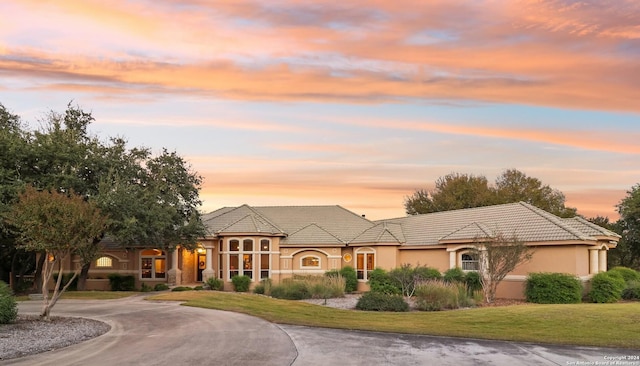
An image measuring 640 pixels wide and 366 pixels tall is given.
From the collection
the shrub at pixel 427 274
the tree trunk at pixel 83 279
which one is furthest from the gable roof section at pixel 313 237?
the tree trunk at pixel 83 279

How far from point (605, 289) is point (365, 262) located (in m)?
15.0

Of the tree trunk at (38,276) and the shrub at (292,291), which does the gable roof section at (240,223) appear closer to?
the shrub at (292,291)

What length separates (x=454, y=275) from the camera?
30.7m

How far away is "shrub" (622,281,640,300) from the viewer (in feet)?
92.1

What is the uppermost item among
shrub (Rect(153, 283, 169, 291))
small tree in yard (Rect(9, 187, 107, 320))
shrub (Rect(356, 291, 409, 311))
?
small tree in yard (Rect(9, 187, 107, 320))

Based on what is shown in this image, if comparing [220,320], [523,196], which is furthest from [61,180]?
[523,196]

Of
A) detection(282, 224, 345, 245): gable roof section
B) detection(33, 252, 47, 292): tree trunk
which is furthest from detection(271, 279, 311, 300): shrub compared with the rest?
detection(33, 252, 47, 292): tree trunk

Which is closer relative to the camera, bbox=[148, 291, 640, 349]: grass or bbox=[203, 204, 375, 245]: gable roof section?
bbox=[148, 291, 640, 349]: grass

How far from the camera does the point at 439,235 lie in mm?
35844

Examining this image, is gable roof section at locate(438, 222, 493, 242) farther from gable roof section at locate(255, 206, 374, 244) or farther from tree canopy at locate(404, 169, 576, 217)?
tree canopy at locate(404, 169, 576, 217)

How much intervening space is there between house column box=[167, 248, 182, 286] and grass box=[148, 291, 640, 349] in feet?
45.5

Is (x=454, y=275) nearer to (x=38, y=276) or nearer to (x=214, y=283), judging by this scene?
(x=214, y=283)

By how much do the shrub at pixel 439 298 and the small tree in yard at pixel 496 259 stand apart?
2041mm

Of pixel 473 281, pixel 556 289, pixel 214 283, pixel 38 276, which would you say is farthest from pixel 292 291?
pixel 38 276
